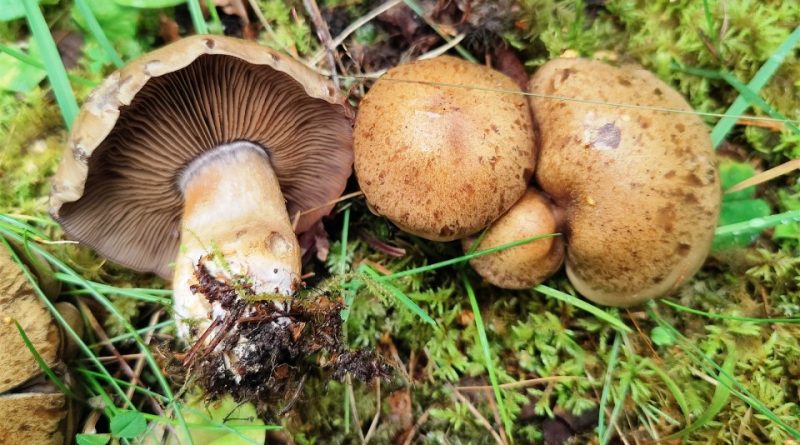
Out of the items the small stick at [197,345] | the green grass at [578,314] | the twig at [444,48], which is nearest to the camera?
the small stick at [197,345]

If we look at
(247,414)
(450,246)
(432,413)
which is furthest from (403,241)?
(247,414)

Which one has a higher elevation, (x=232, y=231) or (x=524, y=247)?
(x=232, y=231)

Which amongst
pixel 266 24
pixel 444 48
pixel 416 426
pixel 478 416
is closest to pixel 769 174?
pixel 444 48

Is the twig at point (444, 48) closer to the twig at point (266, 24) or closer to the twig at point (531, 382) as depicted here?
the twig at point (266, 24)

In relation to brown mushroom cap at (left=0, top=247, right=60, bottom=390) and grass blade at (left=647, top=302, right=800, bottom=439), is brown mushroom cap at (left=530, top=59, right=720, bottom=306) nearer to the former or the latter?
grass blade at (left=647, top=302, right=800, bottom=439)

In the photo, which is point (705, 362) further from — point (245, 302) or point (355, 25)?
point (355, 25)

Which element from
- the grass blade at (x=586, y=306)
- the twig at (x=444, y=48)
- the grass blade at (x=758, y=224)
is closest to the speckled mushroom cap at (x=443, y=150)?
the twig at (x=444, y=48)

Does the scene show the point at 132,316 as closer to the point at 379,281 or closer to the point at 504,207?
the point at 379,281
